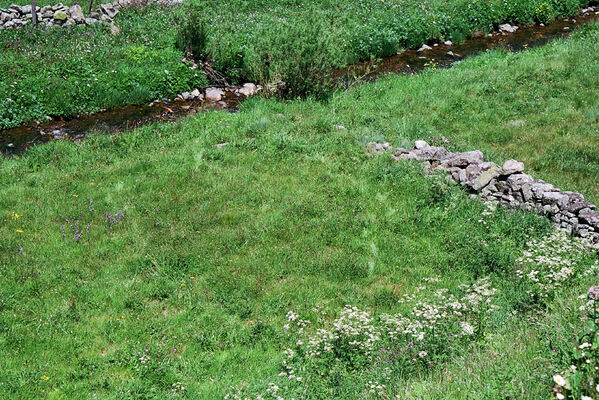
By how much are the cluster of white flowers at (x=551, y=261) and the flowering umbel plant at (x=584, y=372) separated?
313 cm

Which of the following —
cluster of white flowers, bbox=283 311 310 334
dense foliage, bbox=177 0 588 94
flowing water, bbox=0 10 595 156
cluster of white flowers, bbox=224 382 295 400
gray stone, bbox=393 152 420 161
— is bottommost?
flowing water, bbox=0 10 595 156

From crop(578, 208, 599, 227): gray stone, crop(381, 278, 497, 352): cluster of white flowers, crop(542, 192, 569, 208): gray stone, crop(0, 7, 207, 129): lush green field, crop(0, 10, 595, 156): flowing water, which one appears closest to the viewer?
crop(381, 278, 497, 352): cluster of white flowers

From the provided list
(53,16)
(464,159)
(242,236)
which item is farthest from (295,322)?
(53,16)

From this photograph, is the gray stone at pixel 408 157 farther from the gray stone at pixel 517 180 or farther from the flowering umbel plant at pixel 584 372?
the flowering umbel plant at pixel 584 372

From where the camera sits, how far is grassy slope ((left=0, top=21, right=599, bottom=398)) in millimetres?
6758

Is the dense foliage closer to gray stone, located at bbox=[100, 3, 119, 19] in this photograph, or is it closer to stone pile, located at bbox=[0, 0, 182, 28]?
gray stone, located at bbox=[100, 3, 119, 19]

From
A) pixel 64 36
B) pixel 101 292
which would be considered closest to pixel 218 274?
pixel 101 292

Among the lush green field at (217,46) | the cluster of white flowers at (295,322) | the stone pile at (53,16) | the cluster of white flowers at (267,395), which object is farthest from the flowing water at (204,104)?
the cluster of white flowers at (267,395)

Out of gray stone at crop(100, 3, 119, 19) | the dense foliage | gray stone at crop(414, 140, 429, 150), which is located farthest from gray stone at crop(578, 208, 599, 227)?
gray stone at crop(100, 3, 119, 19)

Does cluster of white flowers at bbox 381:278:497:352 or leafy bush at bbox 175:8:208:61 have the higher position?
leafy bush at bbox 175:8:208:61

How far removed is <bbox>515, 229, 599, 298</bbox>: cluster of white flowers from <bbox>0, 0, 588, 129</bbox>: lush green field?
366 inches

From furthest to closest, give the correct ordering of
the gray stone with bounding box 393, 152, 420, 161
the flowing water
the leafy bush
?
1. the leafy bush
2. the flowing water
3. the gray stone with bounding box 393, 152, 420, 161

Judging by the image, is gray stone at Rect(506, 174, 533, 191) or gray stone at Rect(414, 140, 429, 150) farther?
gray stone at Rect(414, 140, 429, 150)

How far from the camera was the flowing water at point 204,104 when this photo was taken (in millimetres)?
15141
